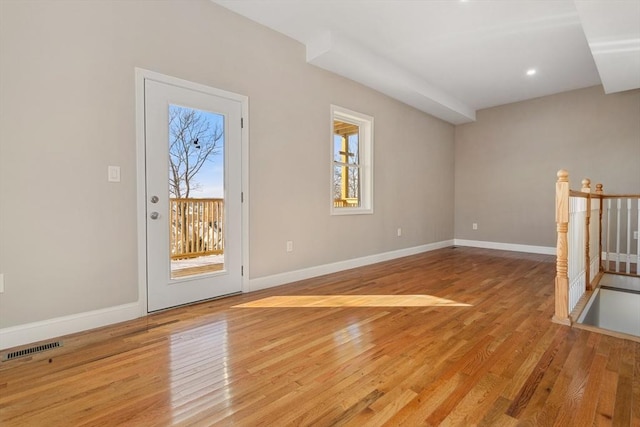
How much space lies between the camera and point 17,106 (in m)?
2.12

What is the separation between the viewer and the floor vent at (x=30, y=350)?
1.99 metres

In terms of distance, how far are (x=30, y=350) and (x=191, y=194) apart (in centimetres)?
156

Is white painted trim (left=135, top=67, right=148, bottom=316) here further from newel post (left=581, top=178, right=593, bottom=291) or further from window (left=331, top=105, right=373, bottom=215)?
newel post (left=581, top=178, right=593, bottom=291)

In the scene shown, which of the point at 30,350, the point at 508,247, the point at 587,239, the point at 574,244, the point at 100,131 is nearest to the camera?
the point at 30,350

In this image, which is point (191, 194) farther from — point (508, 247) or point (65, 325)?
point (508, 247)

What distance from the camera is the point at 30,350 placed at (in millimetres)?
2072

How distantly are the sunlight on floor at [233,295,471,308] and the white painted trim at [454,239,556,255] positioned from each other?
395 cm

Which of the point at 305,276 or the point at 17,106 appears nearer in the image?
the point at 17,106

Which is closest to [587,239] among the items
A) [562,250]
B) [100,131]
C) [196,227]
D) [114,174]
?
[562,250]

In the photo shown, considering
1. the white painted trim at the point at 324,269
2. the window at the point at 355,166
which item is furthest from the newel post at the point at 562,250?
the window at the point at 355,166

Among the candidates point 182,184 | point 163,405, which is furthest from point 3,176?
point 163,405

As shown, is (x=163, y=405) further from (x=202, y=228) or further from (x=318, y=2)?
(x=318, y=2)

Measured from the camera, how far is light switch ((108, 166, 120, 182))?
8.26ft

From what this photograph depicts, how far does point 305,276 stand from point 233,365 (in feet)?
7.01
